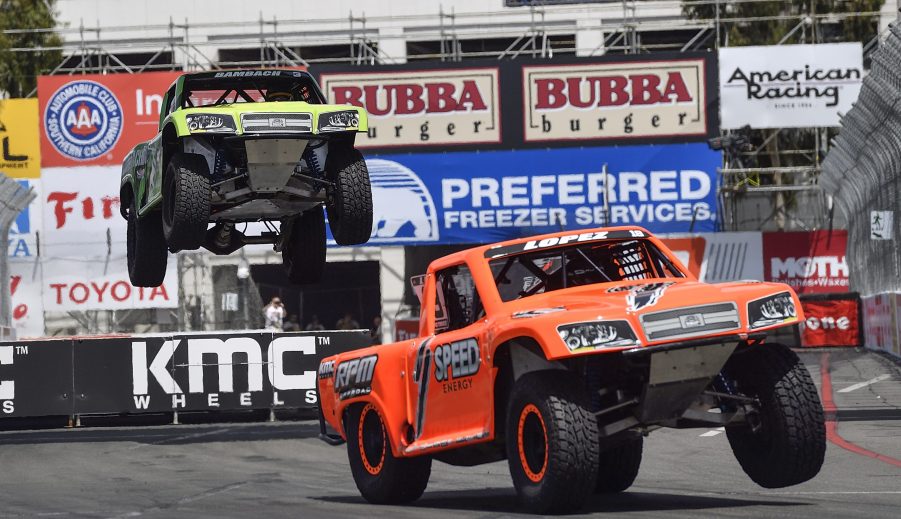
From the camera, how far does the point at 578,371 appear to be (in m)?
9.84

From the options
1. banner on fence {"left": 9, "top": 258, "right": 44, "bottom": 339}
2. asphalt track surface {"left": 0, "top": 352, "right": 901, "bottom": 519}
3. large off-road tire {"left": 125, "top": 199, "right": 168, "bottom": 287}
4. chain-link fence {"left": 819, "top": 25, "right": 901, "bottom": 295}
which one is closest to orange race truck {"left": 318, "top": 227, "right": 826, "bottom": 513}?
asphalt track surface {"left": 0, "top": 352, "right": 901, "bottom": 519}

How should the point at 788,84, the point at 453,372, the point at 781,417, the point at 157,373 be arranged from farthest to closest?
the point at 788,84
the point at 157,373
the point at 453,372
the point at 781,417

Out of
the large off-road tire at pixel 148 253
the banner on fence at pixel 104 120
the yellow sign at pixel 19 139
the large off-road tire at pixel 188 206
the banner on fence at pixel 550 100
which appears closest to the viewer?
the large off-road tire at pixel 188 206

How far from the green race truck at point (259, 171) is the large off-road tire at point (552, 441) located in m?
1.59

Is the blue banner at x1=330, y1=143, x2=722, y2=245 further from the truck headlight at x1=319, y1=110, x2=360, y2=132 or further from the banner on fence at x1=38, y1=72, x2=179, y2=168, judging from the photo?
the truck headlight at x1=319, y1=110, x2=360, y2=132

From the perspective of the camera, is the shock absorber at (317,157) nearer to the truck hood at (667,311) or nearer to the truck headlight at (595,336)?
the truck hood at (667,311)

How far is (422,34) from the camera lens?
2098 inches

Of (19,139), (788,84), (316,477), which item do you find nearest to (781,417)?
(316,477)

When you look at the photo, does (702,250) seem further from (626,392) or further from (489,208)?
(626,392)

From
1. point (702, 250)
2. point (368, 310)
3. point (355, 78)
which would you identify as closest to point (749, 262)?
point (702, 250)

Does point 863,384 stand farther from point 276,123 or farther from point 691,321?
point 276,123

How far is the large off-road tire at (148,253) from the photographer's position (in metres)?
11.2

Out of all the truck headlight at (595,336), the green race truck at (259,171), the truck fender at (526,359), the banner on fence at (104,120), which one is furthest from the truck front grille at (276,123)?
the banner on fence at (104,120)

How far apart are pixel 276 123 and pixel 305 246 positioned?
130 cm
